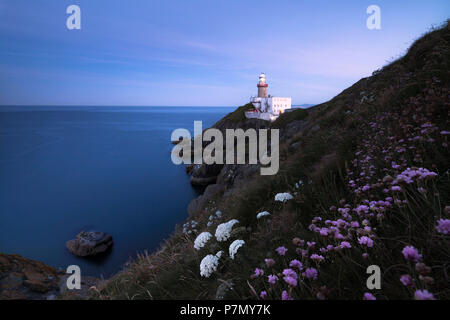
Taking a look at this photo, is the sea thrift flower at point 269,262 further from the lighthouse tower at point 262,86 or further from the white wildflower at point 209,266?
the lighthouse tower at point 262,86

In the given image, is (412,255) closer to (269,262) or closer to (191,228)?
(269,262)

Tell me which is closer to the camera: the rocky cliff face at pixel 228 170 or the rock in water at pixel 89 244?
the rocky cliff face at pixel 228 170

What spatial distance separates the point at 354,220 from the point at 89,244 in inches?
998

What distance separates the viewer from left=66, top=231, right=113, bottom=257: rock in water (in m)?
21.5

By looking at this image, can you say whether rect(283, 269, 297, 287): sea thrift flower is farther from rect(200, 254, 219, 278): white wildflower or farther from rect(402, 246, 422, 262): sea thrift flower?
rect(200, 254, 219, 278): white wildflower

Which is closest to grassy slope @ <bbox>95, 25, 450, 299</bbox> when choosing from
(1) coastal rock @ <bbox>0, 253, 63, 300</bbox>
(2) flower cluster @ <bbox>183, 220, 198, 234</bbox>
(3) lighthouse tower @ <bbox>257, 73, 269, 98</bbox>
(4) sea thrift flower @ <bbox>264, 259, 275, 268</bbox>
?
(4) sea thrift flower @ <bbox>264, 259, 275, 268</bbox>

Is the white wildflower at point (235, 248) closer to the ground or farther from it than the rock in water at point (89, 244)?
farther from it

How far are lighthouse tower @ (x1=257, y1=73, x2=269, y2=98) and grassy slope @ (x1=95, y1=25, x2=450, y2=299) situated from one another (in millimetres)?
74742

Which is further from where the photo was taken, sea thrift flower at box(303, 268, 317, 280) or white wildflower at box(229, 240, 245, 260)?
white wildflower at box(229, 240, 245, 260)

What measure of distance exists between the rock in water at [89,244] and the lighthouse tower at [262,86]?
68177mm

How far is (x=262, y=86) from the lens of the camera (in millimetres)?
80000

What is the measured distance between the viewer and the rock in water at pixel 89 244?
846 inches

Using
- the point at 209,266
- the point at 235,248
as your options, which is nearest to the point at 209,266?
the point at 209,266

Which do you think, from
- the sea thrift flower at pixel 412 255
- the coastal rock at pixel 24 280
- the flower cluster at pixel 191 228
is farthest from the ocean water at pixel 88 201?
the sea thrift flower at pixel 412 255
